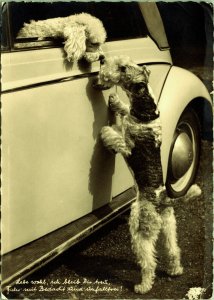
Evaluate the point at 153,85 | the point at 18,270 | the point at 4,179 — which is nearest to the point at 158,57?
the point at 153,85

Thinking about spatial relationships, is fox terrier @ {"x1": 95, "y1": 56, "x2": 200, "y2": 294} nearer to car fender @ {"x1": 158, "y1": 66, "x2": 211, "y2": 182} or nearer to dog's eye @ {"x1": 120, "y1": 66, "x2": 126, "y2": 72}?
dog's eye @ {"x1": 120, "y1": 66, "x2": 126, "y2": 72}

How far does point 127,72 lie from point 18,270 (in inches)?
55.8

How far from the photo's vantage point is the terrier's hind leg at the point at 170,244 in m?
3.02

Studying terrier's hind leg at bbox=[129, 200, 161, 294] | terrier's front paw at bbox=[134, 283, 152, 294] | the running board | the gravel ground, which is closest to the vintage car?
the running board

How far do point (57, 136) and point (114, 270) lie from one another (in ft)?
4.08

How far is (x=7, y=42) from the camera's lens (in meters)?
2.38

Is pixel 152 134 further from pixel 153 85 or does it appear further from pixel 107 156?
pixel 153 85

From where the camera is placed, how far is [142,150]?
2.92m

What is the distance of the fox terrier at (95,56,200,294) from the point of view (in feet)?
9.32

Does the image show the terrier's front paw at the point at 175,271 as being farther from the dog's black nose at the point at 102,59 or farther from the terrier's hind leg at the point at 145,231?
the dog's black nose at the point at 102,59

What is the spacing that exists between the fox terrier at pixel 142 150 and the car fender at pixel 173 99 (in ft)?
1.80

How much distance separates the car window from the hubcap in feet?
3.23

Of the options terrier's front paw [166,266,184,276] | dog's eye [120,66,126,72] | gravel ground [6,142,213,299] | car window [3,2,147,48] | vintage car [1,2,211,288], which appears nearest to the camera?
vintage car [1,2,211,288]

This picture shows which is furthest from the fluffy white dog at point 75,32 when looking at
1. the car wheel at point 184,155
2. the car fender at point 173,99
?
the car wheel at point 184,155
